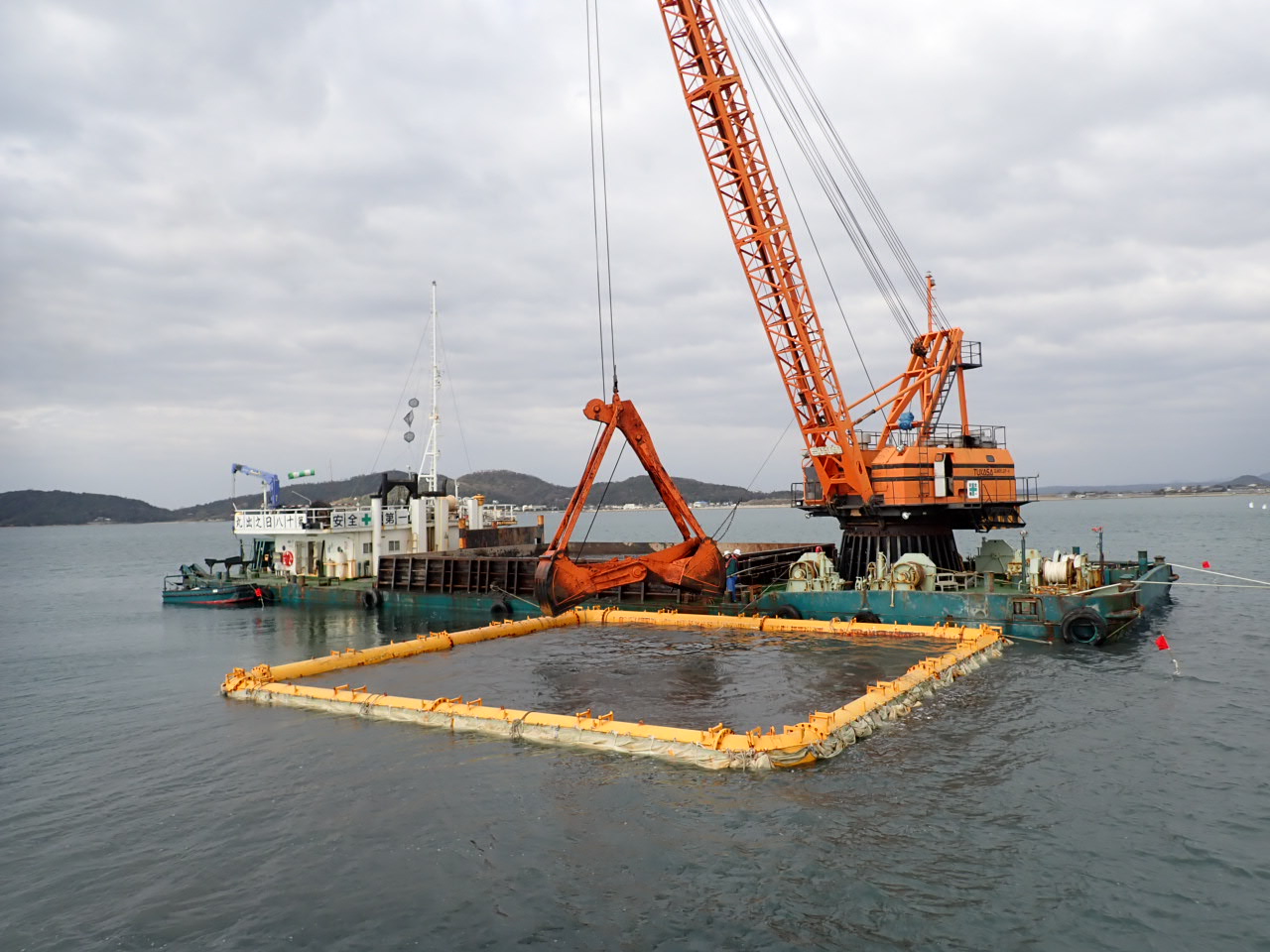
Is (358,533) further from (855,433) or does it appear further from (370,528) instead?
(855,433)

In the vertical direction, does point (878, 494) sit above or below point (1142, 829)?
above

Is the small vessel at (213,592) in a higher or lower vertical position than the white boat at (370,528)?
lower

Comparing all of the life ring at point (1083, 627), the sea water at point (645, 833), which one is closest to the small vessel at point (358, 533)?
the sea water at point (645, 833)

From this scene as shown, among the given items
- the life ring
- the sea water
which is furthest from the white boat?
the life ring

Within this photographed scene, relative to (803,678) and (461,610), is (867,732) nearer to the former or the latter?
(803,678)

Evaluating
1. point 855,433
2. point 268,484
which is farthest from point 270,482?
point 855,433

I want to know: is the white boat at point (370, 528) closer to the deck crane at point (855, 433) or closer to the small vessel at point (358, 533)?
the small vessel at point (358, 533)

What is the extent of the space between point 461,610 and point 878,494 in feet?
66.8

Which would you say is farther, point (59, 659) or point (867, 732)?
point (59, 659)

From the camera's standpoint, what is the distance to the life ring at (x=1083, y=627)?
26.2 m

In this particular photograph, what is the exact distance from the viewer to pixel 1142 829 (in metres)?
12.2

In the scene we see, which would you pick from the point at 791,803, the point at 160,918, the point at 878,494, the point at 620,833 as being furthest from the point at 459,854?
the point at 878,494

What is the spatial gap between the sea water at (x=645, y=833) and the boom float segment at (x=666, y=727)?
1.44 ft

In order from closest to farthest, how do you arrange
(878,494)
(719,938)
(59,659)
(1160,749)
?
(719,938), (1160,749), (59,659), (878,494)
